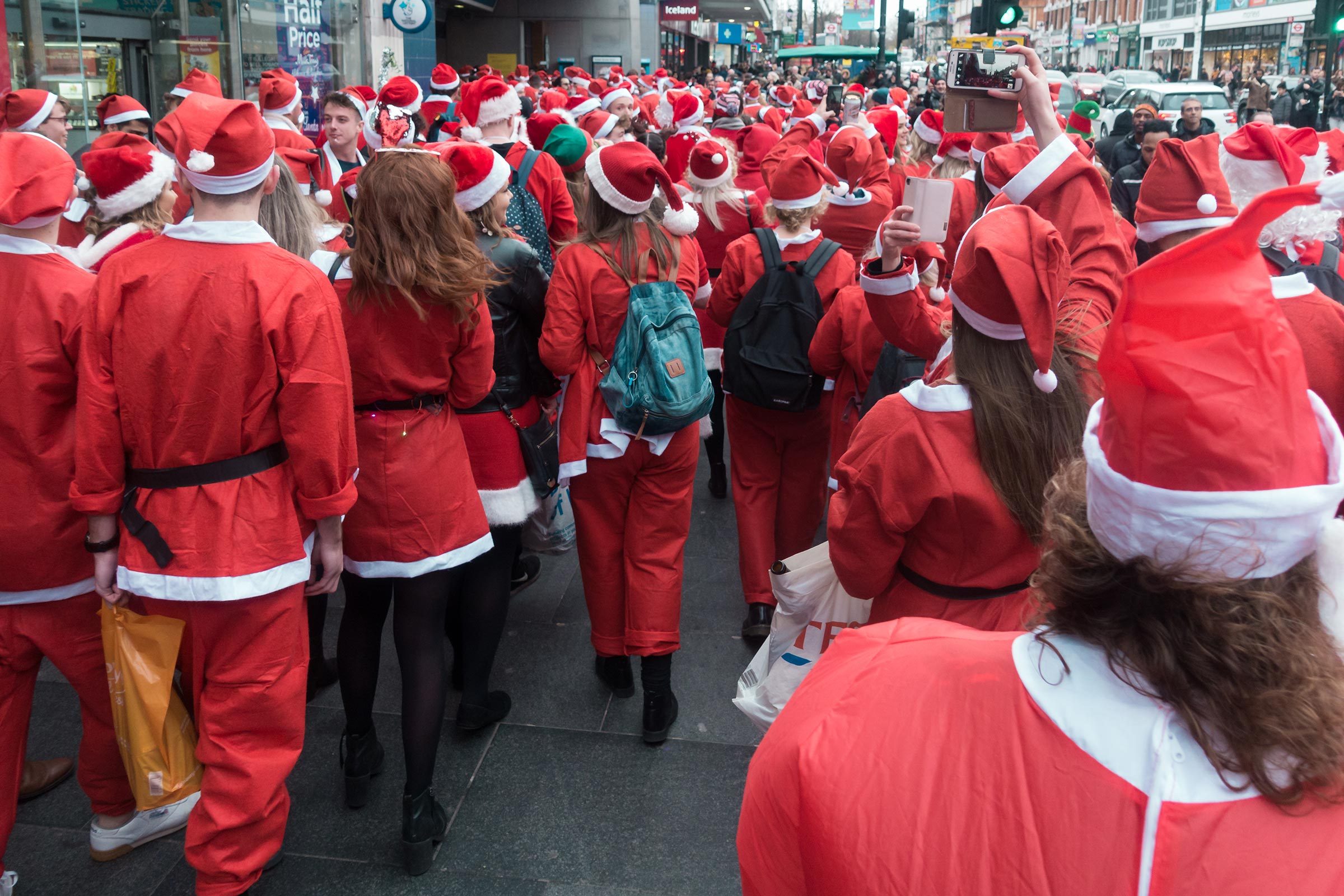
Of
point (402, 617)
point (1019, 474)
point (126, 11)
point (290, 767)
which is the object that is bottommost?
point (290, 767)

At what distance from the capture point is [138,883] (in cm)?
316

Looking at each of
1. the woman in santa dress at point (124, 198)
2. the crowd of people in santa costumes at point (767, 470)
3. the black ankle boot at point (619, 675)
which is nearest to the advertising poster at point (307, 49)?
the crowd of people in santa costumes at point (767, 470)

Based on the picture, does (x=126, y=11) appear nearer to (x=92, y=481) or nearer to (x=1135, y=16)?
(x=92, y=481)

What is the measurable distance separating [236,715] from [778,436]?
8.29 ft

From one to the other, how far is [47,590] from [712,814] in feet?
6.60

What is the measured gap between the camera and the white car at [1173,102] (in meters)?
22.5

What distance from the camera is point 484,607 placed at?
3846 millimetres

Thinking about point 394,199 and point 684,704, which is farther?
point 684,704

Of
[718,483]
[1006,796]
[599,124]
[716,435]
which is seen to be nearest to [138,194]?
[716,435]

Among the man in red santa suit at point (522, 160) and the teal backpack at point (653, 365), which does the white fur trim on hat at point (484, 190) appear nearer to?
the teal backpack at point (653, 365)

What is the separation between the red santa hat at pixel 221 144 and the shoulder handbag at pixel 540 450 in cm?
120

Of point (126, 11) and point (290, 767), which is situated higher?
point (126, 11)

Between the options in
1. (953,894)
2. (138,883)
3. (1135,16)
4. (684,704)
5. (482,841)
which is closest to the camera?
(953,894)

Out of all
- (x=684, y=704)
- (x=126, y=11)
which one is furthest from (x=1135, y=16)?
(x=684, y=704)
